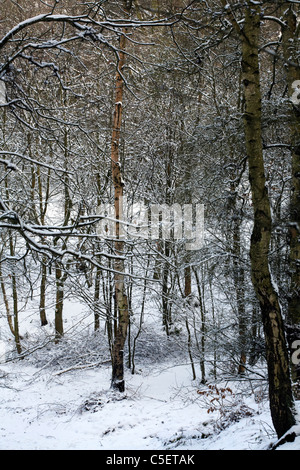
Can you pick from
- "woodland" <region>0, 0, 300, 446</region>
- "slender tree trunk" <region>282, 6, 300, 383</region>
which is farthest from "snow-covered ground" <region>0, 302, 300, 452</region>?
"slender tree trunk" <region>282, 6, 300, 383</region>

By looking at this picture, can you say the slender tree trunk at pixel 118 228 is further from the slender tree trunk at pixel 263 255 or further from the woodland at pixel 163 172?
the slender tree trunk at pixel 263 255

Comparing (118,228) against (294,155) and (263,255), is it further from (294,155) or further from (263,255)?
(263,255)

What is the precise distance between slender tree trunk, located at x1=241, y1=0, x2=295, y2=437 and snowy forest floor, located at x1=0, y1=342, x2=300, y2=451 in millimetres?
384

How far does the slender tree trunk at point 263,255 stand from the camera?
3.35m

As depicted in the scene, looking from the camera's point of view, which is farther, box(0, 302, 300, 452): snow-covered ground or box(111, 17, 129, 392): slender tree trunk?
box(111, 17, 129, 392): slender tree trunk

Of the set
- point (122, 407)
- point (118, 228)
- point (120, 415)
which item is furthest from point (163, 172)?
point (120, 415)

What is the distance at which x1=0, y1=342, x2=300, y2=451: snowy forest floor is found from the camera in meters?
5.07

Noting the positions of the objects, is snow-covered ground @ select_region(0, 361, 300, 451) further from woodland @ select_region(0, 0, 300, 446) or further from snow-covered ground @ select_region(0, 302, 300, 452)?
woodland @ select_region(0, 0, 300, 446)

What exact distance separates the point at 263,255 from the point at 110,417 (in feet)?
17.2

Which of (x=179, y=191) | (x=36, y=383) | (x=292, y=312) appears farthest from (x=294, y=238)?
(x=36, y=383)

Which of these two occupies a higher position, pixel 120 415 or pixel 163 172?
pixel 163 172

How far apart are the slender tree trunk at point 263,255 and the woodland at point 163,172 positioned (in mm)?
13

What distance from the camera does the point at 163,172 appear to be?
12.0 meters
